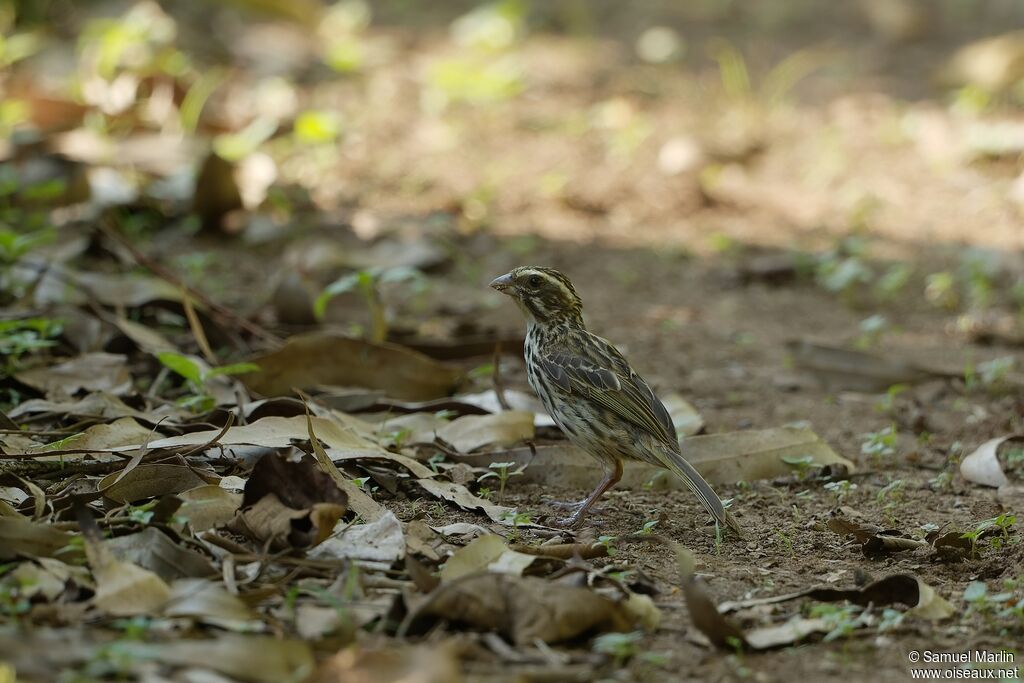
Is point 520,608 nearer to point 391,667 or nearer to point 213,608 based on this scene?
point 391,667

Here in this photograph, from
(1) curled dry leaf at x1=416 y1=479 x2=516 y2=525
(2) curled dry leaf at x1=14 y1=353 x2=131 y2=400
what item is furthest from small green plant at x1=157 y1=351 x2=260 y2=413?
(1) curled dry leaf at x1=416 y1=479 x2=516 y2=525

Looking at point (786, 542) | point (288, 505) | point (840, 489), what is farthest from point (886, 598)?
point (288, 505)

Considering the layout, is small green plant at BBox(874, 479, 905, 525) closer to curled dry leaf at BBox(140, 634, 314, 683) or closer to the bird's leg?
the bird's leg

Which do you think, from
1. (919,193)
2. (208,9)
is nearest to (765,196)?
(919,193)

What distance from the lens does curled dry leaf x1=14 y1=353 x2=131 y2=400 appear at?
5.35 meters

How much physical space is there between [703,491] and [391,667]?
1928mm

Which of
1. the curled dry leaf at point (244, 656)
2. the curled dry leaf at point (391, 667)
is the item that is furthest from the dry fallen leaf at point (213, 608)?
the curled dry leaf at point (391, 667)

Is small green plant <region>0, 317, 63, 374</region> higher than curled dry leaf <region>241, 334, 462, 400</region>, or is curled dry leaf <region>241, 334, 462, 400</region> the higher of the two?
small green plant <region>0, 317, 63, 374</region>

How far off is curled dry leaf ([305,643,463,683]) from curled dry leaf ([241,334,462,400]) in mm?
2796

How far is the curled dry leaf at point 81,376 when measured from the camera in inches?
211

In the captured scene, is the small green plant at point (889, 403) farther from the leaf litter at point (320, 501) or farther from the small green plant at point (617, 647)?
the small green plant at point (617, 647)

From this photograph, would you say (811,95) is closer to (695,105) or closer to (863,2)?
(695,105)

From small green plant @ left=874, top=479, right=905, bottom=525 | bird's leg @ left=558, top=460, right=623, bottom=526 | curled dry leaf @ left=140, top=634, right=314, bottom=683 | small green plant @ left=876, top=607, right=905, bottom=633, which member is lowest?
small green plant @ left=874, top=479, right=905, bottom=525

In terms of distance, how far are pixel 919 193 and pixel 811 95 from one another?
8.16ft
